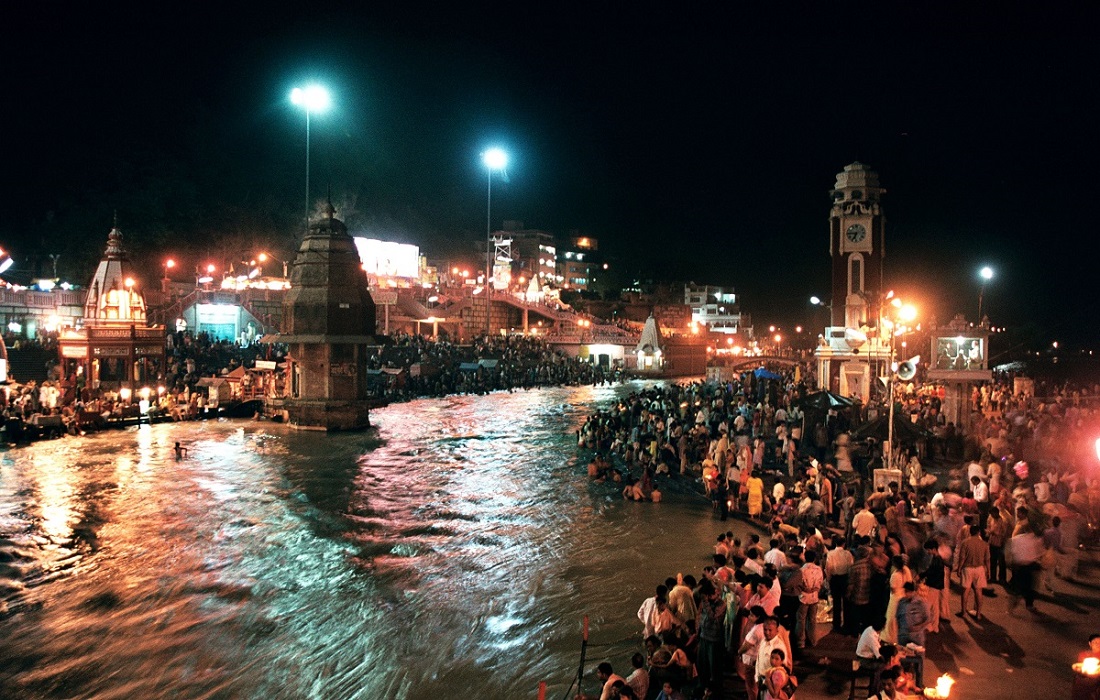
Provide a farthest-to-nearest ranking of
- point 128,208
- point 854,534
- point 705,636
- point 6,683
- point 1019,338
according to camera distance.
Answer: point 1019,338 → point 128,208 → point 854,534 → point 6,683 → point 705,636

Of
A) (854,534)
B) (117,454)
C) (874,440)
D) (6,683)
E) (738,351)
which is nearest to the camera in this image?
(6,683)

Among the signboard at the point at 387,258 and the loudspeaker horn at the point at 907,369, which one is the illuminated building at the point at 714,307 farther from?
the loudspeaker horn at the point at 907,369

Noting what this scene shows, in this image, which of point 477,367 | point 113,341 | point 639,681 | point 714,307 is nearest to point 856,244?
point 477,367

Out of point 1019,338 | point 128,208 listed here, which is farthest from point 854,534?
point 1019,338

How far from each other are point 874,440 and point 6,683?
18.3 meters

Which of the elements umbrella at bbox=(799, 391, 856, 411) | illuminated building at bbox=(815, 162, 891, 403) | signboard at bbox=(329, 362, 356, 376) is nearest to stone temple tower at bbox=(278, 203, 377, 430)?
signboard at bbox=(329, 362, 356, 376)

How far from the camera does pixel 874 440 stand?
18797 millimetres

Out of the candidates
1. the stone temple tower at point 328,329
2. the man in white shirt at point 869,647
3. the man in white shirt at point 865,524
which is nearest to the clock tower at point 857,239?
the stone temple tower at point 328,329

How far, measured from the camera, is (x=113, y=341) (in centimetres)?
3112

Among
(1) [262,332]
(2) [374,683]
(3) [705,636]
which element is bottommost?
(2) [374,683]

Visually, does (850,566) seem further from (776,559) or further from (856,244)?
(856,244)

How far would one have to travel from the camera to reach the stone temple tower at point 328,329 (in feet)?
91.8

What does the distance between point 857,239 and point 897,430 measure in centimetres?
3190

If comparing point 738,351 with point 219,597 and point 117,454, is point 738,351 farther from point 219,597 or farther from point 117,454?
point 219,597
